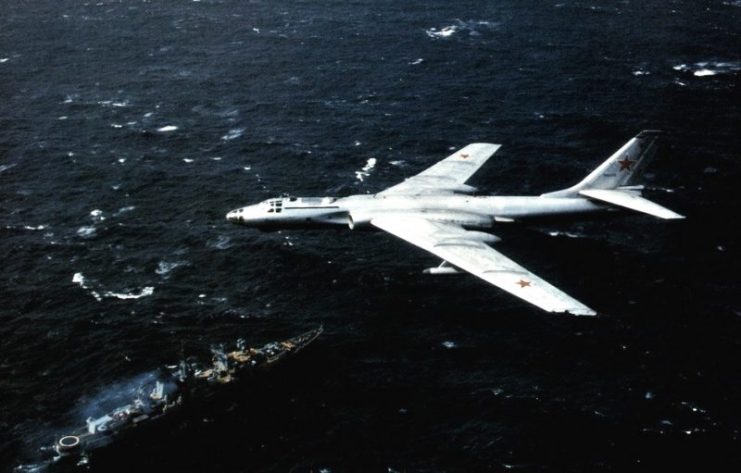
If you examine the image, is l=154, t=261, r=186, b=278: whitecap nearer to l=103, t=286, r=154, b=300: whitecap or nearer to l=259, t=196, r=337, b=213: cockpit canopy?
l=103, t=286, r=154, b=300: whitecap

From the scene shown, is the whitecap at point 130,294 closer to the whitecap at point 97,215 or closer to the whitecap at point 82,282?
the whitecap at point 82,282

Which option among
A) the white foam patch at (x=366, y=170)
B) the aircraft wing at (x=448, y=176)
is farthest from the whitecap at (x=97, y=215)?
the aircraft wing at (x=448, y=176)

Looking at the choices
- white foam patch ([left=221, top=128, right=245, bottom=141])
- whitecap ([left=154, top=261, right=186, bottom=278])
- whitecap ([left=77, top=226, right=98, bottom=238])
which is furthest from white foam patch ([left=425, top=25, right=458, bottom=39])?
whitecap ([left=154, top=261, right=186, bottom=278])

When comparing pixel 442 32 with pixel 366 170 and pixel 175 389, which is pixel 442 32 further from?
pixel 175 389

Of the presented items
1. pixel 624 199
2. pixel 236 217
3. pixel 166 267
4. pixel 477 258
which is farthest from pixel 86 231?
pixel 624 199

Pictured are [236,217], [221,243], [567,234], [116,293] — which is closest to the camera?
[236,217]

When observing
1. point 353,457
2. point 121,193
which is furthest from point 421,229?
point 121,193
